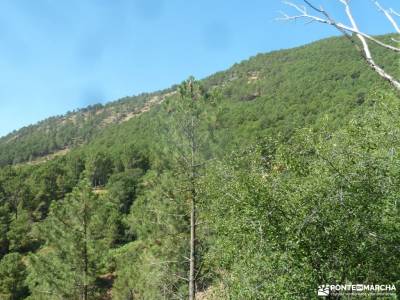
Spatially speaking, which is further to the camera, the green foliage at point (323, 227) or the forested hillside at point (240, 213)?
the forested hillside at point (240, 213)

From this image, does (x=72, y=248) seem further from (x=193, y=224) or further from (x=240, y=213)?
(x=240, y=213)

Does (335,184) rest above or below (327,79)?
below

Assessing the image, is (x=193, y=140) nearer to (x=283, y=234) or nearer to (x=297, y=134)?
(x=297, y=134)

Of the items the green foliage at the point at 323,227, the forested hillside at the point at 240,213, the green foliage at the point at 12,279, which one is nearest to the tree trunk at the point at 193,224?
the forested hillside at the point at 240,213

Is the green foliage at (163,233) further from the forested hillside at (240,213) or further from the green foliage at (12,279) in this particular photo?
the green foliage at (12,279)

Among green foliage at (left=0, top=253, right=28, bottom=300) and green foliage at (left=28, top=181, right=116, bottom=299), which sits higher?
green foliage at (left=28, top=181, right=116, bottom=299)

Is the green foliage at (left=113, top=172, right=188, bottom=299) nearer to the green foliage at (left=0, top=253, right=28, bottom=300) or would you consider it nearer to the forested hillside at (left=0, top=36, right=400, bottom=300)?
the forested hillside at (left=0, top=36, right=400, bottom=300)

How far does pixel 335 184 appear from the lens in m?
9.39

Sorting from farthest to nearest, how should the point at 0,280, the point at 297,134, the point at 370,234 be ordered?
the point at 0,280 → the point at 297,134 → the point at 370,234

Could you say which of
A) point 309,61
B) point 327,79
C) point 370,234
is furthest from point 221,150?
point 309,61

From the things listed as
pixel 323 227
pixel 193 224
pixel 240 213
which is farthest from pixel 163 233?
pixel 323 227

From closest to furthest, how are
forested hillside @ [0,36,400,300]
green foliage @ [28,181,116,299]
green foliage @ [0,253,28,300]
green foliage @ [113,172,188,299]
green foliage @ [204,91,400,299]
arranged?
green foliage @ [204,91,400,299] → forested hillside @ [0,36,400,300] → green foliage @ [113,172,188,299] → green foliage @ [28,181,116,299] → green foliage @ [0,253,28,300]

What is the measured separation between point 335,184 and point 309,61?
167 metres

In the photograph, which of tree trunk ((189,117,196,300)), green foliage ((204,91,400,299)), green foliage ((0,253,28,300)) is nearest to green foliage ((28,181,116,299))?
tree trunk ((189,117,196,300))
